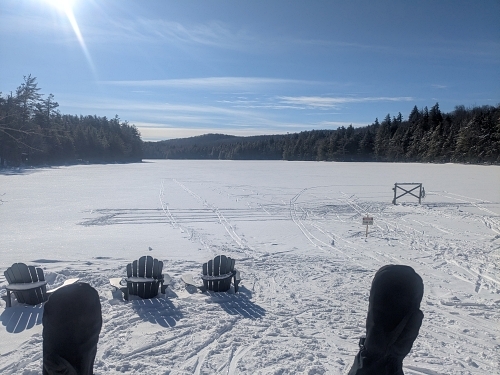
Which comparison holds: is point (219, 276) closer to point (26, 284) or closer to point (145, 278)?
point (145, 278)

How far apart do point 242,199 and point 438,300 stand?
1827 cm

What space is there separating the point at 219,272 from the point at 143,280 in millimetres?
1705

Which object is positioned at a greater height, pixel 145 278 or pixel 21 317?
pixel 145 278

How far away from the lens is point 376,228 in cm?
1638

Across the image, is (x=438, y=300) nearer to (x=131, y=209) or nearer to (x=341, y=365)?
(x=341, y=365)

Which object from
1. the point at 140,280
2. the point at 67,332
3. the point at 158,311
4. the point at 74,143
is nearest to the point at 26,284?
the point at 140,280

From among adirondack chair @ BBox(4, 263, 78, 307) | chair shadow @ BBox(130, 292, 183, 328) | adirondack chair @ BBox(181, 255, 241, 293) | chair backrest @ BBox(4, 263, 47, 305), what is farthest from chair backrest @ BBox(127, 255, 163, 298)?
chair backrest @ BBox(4, 263, 47, 305)

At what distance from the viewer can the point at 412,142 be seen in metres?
76.1

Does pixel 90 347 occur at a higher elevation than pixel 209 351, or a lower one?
higher

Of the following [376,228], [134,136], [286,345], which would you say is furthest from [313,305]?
[134,136]

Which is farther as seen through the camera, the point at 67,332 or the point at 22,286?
the point at 22,286

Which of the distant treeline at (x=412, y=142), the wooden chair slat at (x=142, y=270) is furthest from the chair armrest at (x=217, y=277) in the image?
the distant treeline at (x=412, y=142)

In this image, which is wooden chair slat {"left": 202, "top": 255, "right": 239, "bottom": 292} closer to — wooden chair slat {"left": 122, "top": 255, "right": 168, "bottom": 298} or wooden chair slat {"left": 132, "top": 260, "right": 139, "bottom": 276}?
wooden chair slat {"left": 122, "top": 255, "right": 168, "bottom": 298}

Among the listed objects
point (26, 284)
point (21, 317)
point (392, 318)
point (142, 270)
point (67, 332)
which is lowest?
point (21, 317)
